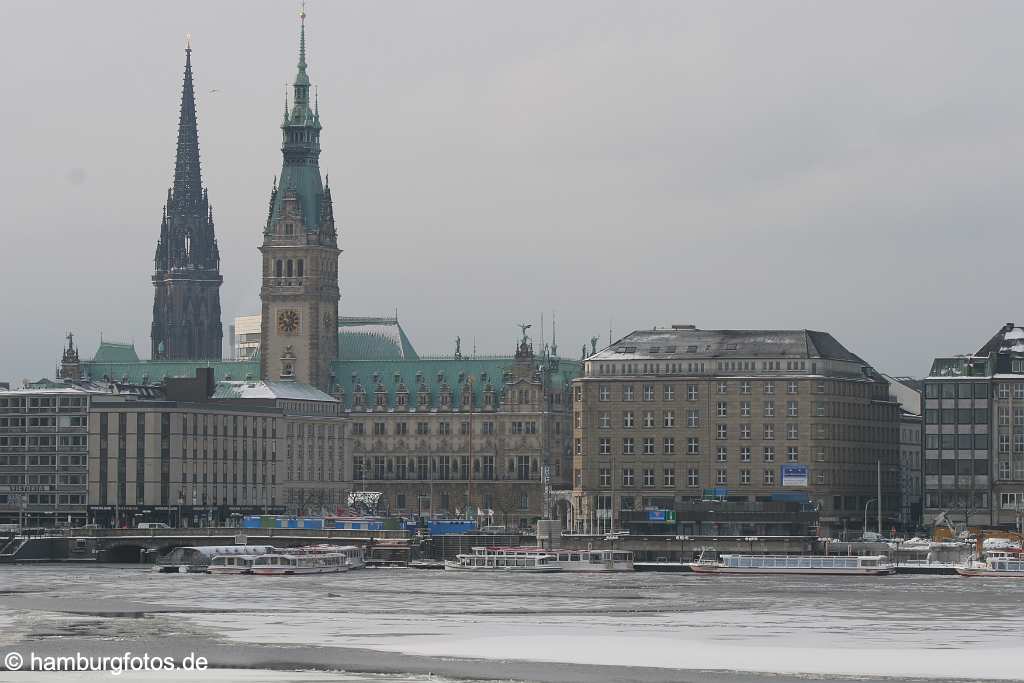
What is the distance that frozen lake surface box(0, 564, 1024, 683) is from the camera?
387 ft

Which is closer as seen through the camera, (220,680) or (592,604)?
(220,680)

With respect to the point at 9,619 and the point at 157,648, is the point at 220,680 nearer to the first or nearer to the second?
the point at 157,648

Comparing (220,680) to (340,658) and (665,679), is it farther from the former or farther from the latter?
(665,679)

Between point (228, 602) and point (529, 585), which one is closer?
point (228, 602)

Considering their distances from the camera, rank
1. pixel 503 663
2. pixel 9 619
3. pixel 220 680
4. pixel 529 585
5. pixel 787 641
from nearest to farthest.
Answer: pixel 220 680 → pixel 503 663 → pixel 787 641 → pixel 9 619 → pixel 529 585

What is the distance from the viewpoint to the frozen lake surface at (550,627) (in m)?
118

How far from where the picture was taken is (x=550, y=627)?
140 metres

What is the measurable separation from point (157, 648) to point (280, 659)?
8377 millimetres

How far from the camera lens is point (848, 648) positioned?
12681 centimetres

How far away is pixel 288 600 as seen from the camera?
556 ft

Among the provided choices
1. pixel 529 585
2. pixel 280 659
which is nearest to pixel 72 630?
pixel 280 659

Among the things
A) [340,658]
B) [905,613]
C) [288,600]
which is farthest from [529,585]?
[340,658]

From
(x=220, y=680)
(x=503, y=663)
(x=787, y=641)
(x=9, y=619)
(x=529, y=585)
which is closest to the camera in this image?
(x=220, y=680)

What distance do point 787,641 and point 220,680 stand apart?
3222 cm
